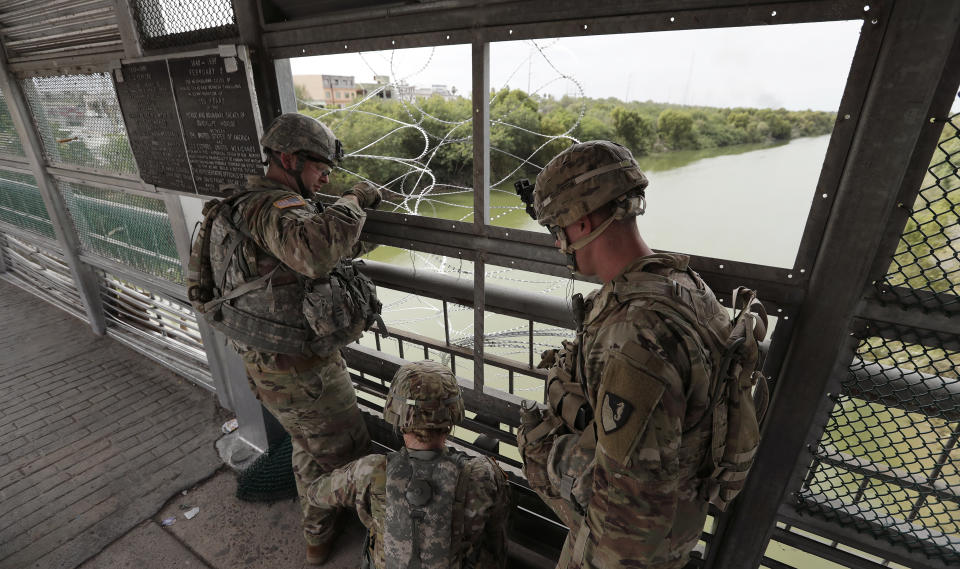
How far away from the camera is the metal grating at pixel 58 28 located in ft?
10.2

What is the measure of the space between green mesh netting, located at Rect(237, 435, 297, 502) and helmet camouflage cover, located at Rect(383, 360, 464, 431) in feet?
5.61

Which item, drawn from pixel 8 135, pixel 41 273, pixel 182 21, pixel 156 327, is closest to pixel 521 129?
pixel 182 21

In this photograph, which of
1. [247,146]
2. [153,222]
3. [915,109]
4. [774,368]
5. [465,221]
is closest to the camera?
[915,109]

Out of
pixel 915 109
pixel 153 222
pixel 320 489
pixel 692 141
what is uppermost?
pixel 915 109

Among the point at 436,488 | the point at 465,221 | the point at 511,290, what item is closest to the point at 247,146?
the point at 465,221

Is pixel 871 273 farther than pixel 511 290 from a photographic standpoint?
No

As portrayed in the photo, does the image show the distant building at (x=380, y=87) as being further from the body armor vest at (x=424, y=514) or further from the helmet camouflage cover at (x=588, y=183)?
the body armor vest at (x=424, y=514)

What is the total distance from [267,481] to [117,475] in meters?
1.30

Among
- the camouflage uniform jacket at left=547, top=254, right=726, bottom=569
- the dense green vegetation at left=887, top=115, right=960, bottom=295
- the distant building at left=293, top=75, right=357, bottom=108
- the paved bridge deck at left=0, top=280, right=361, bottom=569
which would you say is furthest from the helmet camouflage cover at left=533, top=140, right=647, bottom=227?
the paved bridge deck at left=0, top=280, right=361, bottom=569

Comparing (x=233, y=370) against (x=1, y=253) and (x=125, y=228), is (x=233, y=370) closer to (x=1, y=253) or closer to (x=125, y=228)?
(x=125, y=228)

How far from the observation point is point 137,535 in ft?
9.45

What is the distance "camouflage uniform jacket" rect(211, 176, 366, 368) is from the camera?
2.03 m

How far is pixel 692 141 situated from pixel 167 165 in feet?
10.7

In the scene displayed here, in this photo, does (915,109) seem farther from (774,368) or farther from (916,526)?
(916,526)
